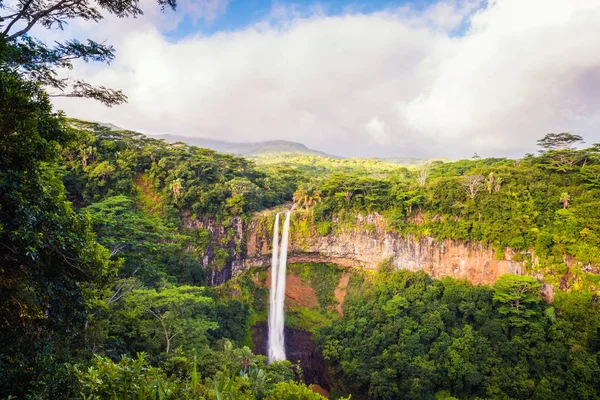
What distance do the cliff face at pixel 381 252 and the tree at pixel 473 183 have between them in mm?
3649

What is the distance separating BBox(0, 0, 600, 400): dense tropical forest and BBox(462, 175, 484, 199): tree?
0.28ft

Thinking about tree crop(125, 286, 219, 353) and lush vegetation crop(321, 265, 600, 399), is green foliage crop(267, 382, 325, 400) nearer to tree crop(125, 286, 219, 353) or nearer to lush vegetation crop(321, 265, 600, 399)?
tree crop(125, 286, 219, 353)

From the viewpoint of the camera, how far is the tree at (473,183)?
21.1 meters

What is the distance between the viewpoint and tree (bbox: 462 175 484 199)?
21062 millimetres

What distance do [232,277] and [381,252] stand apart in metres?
12.6

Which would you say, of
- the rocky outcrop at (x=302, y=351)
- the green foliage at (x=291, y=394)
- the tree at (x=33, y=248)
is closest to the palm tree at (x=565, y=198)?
the rocky outcrop at (x=302, y=351)

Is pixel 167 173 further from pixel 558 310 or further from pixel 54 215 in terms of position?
pixel 558 310

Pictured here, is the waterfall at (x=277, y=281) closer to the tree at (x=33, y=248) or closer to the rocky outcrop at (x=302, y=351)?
the rocky outcrop at (x=302, y=351)

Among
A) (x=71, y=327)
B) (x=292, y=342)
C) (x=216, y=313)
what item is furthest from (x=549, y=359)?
(x=71, y=327)

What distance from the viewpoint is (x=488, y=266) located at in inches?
805

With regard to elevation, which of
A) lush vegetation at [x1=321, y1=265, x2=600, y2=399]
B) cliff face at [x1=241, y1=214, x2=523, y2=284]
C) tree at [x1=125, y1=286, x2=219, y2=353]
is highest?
cliff face at [x1=241, y1=214, x2=523, y2=284]

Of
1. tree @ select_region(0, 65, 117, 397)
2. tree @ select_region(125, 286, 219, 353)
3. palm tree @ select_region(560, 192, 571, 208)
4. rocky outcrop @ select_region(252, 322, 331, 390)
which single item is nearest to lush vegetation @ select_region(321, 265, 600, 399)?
Result: rocky outcrop @ select_region(252, 322, 331, 390)

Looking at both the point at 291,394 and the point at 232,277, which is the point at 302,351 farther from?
the point at 291,394

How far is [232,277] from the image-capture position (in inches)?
1009
